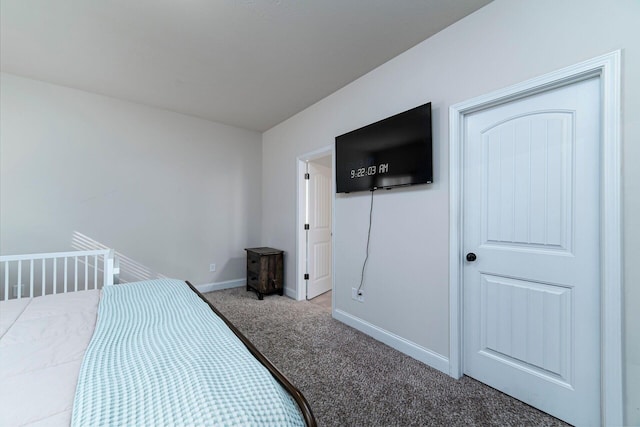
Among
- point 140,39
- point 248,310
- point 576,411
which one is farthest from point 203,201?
point 576,411

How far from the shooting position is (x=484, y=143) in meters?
1.79

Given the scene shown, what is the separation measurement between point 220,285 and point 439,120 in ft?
11.8

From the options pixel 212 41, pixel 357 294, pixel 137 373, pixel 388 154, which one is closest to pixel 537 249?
pixel 388 154

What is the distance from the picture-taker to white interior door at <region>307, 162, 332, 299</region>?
3.62 meters

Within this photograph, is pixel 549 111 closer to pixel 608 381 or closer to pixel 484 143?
pixel 484 143

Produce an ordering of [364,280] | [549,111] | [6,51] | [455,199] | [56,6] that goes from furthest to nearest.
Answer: [364,280] < [6,51] < [455,199] < [56,6] < [549,111]

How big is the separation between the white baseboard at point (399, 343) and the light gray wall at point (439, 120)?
0.03m

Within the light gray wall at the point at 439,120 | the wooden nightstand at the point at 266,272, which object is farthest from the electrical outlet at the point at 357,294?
the wooden nightstand at the point at 266,272

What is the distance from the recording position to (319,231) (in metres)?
3.79

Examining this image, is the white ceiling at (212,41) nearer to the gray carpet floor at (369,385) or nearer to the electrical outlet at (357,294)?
the electrical outlet at (357,294)

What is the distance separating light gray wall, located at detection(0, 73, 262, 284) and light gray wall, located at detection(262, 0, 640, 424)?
5.35 feet

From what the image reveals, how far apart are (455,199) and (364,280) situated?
3.89ft

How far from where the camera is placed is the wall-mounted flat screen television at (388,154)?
2002 millimetres

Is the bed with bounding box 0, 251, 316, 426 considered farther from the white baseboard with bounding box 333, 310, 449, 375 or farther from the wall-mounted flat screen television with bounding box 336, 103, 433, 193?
the wall-mounted flat screen television with bounding box 336, 103, 433, 193
